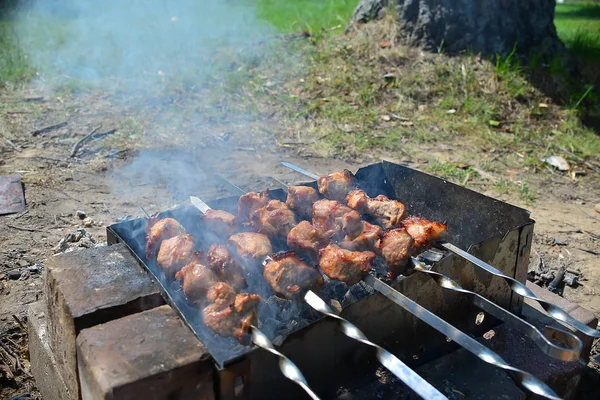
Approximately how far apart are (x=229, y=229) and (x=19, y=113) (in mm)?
5409

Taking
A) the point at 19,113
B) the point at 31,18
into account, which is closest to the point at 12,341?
the point at 19,113

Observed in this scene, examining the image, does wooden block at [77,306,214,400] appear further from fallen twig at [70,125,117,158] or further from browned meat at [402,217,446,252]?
fallen twig at [70,125,117,158]

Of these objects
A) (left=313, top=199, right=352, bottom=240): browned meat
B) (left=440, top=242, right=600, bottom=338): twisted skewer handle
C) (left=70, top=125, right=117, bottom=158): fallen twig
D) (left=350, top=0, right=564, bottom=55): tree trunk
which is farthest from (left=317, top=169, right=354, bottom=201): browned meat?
(left=350, top=0, right=564, bottom=55): tree trunk

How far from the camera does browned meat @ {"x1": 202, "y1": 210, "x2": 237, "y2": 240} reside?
9.99 ft

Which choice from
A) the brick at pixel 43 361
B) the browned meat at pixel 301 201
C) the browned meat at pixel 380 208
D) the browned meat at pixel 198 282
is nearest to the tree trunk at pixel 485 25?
the browned meat at pixel 380 208

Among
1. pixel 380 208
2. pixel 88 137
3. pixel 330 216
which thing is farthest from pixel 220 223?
pixel 88 137

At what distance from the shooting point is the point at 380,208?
3307 millimetres

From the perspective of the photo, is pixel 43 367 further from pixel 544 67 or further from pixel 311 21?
pixel 311 21

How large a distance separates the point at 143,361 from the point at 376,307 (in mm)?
1083

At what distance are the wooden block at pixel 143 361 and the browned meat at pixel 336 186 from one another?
1.56m

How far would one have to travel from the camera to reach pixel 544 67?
831cm

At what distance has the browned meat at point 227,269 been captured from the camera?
258 cm

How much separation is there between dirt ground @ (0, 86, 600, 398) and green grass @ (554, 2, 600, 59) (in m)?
3.92

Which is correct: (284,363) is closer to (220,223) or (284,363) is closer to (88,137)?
(220,223)
